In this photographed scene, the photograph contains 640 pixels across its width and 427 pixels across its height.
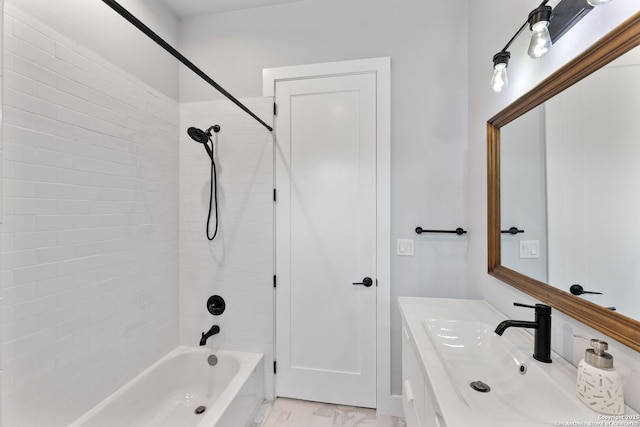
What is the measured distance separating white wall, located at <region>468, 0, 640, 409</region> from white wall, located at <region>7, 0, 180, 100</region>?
2.19 metres

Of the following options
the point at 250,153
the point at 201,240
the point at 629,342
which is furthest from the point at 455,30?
the point at 201,240

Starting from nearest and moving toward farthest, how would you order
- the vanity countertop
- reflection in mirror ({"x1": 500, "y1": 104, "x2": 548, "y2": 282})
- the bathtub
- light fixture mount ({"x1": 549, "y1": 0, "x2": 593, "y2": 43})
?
the vanity countertop
light fixture mount ({"x1": 549, "y1": 0, "x2": 593, "y2": 43})
reflection in mirror ({"x1": 500, "y1": 104, "x2": 548, "y2": 282})
the bathtub

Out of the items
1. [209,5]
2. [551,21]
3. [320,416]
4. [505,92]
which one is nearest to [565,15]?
[551,21]

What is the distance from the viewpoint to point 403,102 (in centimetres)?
192

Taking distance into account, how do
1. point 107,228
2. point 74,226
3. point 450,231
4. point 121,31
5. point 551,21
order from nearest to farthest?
point 551,21 → point 74,226 → point 107,228 → point 121,31 → point 450,231

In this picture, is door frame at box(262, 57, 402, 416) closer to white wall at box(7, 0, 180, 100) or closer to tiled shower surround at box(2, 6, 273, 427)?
tiled shower surround at box(2, 6, 273, 427)

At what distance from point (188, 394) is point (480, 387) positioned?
199cm

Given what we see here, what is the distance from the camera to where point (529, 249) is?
120 cm

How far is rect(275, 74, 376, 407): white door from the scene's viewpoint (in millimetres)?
1945

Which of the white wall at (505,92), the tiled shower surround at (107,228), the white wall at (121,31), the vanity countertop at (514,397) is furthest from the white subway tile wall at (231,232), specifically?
the white wall at (505,92)

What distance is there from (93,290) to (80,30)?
1.40 m

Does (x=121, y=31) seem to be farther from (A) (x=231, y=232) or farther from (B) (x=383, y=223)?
(B) (x=383, y=223)

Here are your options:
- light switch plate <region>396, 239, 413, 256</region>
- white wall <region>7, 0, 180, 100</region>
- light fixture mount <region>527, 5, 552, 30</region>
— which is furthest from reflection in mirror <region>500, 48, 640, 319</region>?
white wall <region>7, 0, 180, 100</region>

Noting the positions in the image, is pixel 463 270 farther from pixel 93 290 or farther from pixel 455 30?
pixel 93 290
